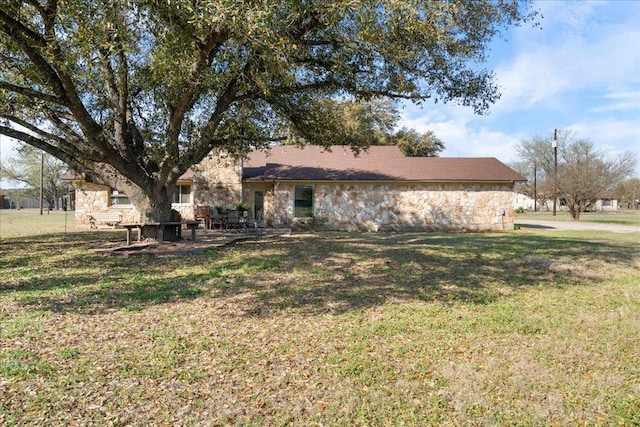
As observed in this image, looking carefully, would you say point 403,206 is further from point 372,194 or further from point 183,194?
point 183,194

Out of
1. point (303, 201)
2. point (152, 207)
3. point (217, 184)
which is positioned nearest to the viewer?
point (152, 207)

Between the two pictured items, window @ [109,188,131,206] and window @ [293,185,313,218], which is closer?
window @ [293,185,313,218]

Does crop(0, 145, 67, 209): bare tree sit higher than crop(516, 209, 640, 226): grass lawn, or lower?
higher

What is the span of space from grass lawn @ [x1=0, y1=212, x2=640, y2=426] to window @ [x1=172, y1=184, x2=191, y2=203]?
41.6 feet

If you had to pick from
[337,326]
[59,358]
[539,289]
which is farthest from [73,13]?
[539,289]

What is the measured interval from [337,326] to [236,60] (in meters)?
6.17

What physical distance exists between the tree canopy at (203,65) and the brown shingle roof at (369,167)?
6655 mm

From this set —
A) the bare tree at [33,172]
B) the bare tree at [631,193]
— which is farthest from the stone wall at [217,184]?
the bare tree at [631,193]

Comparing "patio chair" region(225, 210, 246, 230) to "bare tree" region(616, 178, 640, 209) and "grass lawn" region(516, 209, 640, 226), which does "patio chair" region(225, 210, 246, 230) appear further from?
"bare tree" region(616, 178, 640, 209)

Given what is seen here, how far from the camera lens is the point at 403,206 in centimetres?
2062

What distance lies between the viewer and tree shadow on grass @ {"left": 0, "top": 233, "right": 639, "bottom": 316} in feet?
21.1

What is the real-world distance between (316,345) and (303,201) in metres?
16.3

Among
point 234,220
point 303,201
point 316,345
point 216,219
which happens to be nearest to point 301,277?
point 316,345

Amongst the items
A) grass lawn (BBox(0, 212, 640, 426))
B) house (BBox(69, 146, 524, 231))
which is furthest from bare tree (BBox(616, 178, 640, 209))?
grass lawn (BBox(0, 212, 640, 426))
